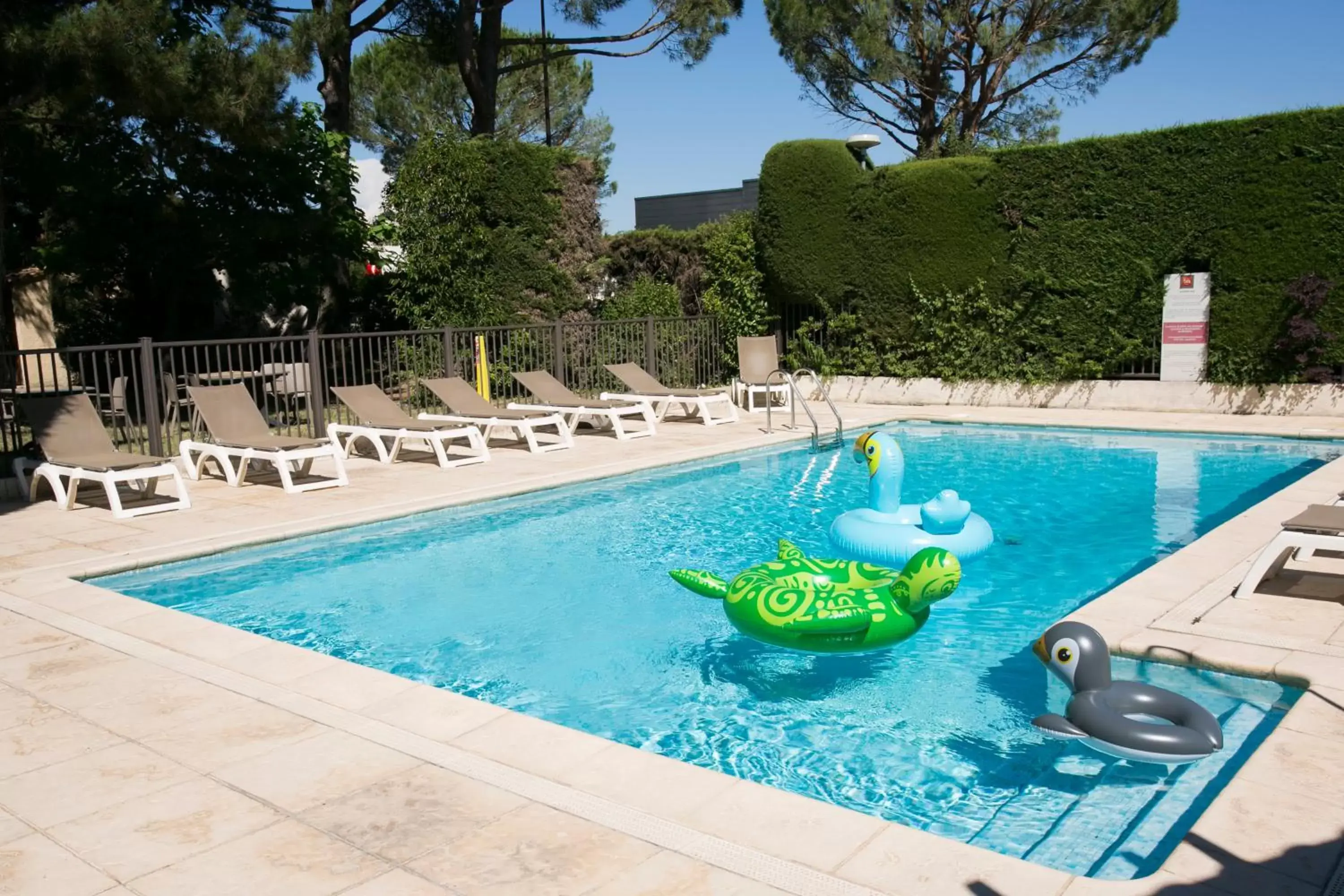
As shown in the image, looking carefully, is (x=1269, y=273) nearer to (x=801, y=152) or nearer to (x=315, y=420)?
(x=801, y=152)

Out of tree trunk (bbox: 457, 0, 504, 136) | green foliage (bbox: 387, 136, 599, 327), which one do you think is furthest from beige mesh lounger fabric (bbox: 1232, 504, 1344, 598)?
tree trunk (bbox: 457, 0, 504, 136)

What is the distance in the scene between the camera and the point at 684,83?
2483cm

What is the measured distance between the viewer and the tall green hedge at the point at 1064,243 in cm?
1387

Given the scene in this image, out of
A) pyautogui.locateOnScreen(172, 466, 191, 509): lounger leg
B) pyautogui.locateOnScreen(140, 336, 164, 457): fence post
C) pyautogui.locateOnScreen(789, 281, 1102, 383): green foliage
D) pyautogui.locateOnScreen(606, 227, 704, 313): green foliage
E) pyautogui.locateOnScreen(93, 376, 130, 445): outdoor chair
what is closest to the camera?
pyautogui.locateOnScreen(172, 466, 191, 509): lounger leg

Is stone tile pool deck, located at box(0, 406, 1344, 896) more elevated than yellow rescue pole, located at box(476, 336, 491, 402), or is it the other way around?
yellow rescue pole, located at box(476, 336, 491, 402)

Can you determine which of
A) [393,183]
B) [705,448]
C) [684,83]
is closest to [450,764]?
[705,448]

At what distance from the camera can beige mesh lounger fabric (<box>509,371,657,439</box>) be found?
520 inches

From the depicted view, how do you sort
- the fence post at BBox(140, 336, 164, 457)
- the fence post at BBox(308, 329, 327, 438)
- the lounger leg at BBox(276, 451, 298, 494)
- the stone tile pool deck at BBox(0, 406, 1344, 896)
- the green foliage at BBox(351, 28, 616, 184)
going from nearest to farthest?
the stone tile pool deck at BBox(0, 406, 1344, 896)
the lounger leg at BBox(276, 451, 298, 494)
the fence post at BBox(140, 336, 164, 457)
the fence post at BBox(308, 329, 327, 438)
the green foliage at BBox(351, 28, 616, 184)

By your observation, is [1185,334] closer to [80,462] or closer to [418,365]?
[418,365]

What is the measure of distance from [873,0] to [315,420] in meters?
17.0

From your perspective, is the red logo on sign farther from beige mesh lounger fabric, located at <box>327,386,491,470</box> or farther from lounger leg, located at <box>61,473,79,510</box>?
lounger leg, located at <box>61,473,79,510</box>

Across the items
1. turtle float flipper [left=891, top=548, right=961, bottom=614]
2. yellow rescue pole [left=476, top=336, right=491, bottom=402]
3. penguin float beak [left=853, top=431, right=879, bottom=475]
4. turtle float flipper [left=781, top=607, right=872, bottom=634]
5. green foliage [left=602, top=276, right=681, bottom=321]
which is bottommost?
turtle float flipper [left=781, top=607, right=872, bottom=634]

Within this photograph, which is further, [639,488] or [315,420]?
[315,420]

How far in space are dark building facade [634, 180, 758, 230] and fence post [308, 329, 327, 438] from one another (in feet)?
75.7
